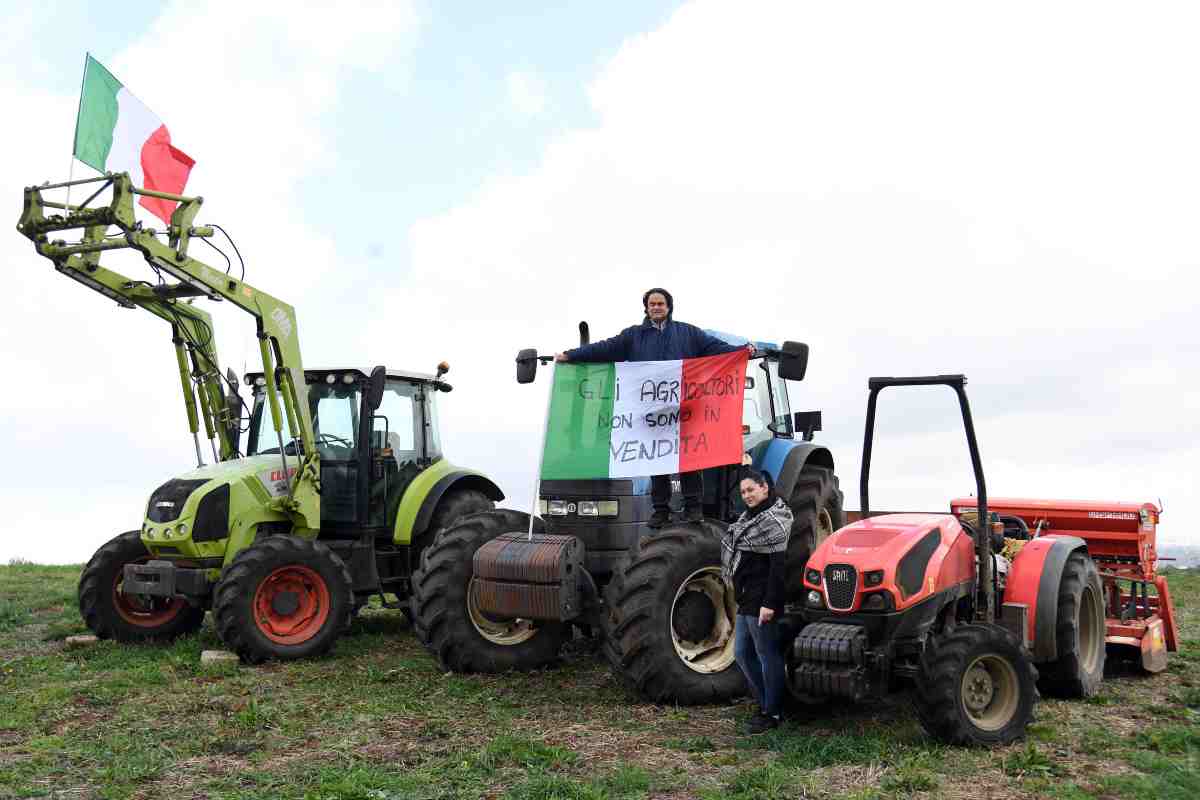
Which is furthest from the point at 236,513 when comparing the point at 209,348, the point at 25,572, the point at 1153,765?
the point at 25,572

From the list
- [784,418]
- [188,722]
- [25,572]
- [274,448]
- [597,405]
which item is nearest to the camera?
[188,722]

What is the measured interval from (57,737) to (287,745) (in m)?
1.54

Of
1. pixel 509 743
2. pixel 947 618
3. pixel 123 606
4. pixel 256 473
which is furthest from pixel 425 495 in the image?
pixel 947 618

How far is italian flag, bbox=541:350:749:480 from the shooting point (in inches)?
324

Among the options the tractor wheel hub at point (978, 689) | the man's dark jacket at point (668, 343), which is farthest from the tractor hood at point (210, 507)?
the tractor wheel hub at point (978, 689)

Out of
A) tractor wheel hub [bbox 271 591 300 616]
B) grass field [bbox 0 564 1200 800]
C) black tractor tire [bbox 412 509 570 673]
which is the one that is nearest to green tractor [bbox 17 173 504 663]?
tractor wheel hub [bbox 271 591 300 616]

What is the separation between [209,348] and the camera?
11609mm

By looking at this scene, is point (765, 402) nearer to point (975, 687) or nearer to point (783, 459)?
point (783, 459)

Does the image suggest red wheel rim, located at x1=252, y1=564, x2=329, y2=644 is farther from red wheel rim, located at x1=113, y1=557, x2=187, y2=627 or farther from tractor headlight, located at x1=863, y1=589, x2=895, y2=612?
tractor headlight, located at x1=863, y1=589, x2=895, y2=612

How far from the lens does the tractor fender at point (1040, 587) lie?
728cm

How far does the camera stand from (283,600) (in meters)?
9.96

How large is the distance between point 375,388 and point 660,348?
11.7 ft

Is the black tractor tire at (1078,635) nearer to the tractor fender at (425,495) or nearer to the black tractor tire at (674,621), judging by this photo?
Answer: the black tractor tire at (674,621)

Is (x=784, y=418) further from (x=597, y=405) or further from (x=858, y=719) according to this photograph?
(x=858, y=719)
